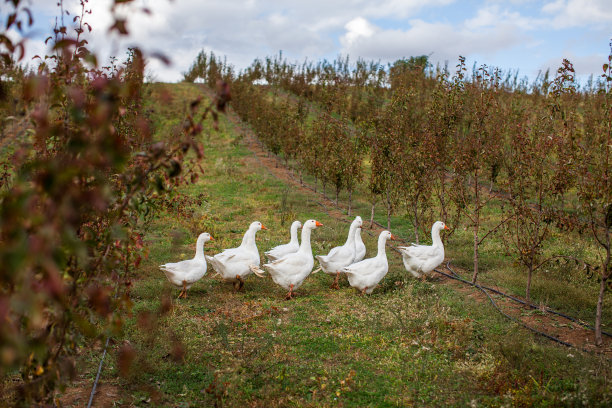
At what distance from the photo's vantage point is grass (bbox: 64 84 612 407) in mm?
5328

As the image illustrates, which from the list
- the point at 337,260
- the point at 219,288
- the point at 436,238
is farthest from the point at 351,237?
the point at 219,288

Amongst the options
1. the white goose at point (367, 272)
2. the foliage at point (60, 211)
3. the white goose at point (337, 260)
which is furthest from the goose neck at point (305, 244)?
the foliage at point (60, 211)

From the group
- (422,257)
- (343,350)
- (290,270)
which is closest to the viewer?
(343,350)

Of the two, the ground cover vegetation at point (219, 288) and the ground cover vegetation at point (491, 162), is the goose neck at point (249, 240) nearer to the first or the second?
the ground cover vegetation at point (219, 288)

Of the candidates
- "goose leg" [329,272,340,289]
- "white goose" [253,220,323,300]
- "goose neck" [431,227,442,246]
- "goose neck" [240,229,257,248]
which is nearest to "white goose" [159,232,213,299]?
"goose neck" [240,229,257,248]

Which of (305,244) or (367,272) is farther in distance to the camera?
(305,244)

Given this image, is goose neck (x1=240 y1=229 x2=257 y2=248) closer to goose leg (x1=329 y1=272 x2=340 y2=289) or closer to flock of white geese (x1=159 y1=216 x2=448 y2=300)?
flock of white geese (x1=159 y1=216 x2=448 y2=300)

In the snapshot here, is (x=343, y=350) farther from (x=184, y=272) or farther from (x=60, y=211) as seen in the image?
(x=60, y=211)

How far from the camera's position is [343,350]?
21.8ft

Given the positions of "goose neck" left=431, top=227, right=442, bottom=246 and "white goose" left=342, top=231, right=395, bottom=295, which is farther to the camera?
"goose neck" left=431, top=227, right=442, bottom=246

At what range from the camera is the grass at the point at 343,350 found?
5328 mm

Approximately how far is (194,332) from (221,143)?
103 ft

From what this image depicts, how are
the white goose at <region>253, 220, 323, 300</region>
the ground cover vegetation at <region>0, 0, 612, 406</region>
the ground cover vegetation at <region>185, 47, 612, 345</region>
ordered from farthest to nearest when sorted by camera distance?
1. the white goose at <region>253, 220, 323, 300</region>
2. the ground cover vegetation at <region>185, 47, 612, 345</region>
3. the ground cover vegetation at <region>0, 0, 612, 406</region>

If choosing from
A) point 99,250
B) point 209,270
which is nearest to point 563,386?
point 99,250
